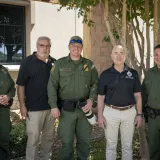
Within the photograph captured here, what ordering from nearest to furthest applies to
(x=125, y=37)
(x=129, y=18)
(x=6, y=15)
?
(x=125, y=37) → (x=129, y=18) → (x=6, y=15)

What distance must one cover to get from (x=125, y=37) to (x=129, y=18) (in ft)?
1.94

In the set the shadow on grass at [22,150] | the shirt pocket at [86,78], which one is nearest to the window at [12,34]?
the shadow on grass at [22,150]

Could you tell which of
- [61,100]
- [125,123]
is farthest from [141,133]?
[61,100]

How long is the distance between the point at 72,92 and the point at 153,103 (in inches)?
43.4

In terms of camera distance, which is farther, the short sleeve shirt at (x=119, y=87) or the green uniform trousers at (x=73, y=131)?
the green uniform trousers at (x=73, y=131)

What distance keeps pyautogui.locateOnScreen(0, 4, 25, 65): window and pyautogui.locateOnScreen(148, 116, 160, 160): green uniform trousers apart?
5.39 meters

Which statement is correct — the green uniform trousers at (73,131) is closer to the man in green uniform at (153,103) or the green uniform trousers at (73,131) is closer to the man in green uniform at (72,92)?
the man in green uniform at (72,92)

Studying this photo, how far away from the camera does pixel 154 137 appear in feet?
14.9

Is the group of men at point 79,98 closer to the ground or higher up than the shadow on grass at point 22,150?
higher up

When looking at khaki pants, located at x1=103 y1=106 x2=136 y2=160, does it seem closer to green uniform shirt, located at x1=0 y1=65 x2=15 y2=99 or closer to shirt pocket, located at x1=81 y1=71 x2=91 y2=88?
shirt pocket, located at x1=81 y1=71 x2=91 y2=88

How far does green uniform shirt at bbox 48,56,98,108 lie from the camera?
435cm

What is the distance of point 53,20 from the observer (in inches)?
366

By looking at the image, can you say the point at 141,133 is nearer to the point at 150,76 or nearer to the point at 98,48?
the point at 150,76

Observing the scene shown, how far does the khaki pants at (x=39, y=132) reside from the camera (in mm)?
4602
